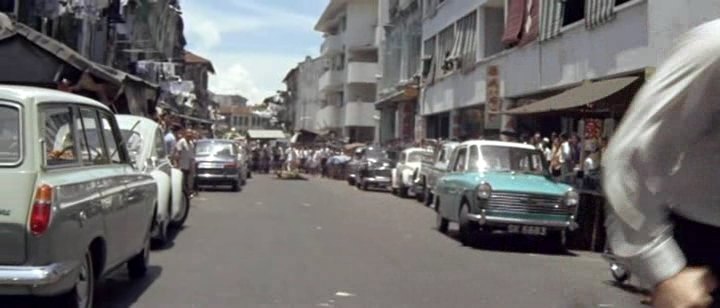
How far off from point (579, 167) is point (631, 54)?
3.01 m

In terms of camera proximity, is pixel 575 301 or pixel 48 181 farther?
pixel 575 301

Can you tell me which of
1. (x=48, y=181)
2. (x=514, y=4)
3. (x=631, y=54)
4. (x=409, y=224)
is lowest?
(x=409, y=224)

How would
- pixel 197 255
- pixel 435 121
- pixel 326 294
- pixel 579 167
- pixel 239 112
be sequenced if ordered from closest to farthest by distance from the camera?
pixel 326 294 < pixel 197 255 < pixel 579 167 < pixel 435 121 < pixel 239 112

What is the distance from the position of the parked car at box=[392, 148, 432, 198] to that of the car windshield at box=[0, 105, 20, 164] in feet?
80.5

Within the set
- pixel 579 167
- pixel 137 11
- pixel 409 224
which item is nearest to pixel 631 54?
pixel 579 167

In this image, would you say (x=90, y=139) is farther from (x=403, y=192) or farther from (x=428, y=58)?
(x=428, y=58)

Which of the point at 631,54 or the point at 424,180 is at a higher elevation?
the point at 631,54

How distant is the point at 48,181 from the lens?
696 centimetres

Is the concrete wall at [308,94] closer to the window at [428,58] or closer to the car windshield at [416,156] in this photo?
the window at [428,58]

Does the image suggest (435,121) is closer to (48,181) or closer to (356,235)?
(356,235)

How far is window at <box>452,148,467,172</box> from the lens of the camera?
58.2 ft

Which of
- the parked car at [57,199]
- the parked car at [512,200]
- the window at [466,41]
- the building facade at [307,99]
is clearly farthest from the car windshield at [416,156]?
the building facade at [307,99]

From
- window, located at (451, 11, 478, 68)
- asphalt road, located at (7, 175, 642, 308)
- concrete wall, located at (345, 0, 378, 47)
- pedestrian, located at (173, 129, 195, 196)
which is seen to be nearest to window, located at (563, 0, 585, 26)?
asphalt road, located at (7, 175, 642, 308)

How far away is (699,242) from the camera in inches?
106
